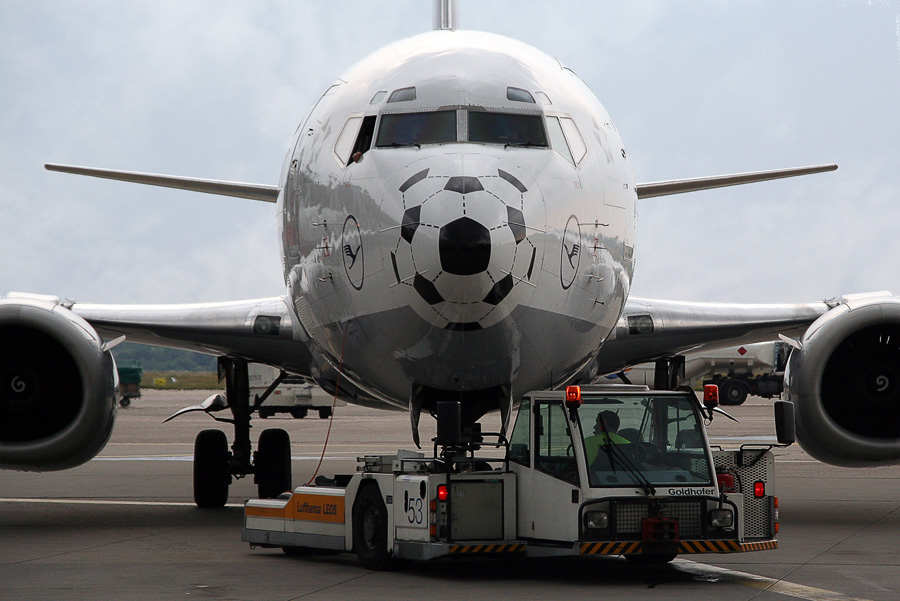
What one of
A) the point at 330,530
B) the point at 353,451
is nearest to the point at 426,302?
the point at 330,530

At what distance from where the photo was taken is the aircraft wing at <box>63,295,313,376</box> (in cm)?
1341

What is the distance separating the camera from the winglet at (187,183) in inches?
522

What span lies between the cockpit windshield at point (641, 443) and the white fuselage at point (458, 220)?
630 millimetres

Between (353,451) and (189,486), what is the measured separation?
7.02m

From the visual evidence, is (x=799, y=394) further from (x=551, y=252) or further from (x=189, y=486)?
(x=189, y=486)

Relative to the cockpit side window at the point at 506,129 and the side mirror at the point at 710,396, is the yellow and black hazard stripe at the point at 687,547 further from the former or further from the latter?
the cockpit side window at the point at 506,129

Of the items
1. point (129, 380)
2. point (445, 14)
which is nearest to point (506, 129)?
point (445, 14)

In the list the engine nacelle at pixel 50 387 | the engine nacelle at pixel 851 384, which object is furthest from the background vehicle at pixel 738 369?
the engine nacelle at pixel 50 387

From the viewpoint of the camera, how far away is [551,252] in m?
8.79

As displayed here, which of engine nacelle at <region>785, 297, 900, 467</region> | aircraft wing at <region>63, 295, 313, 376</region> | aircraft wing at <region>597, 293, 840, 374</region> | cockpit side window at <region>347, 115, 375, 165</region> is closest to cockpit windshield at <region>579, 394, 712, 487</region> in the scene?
cockpit side window at <region>347, 115, 375, 165</region>

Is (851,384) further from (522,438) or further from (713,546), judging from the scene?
(522,438)

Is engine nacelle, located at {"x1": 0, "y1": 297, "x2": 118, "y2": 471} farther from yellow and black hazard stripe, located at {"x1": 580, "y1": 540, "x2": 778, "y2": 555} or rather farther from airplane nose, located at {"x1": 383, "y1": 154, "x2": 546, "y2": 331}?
yellow and black hazard stripe, located at {"x1": 580, "y1": 540, "x2": 778, "y2": 555}

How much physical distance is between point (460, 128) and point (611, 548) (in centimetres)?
327

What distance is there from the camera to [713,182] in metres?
13.0
